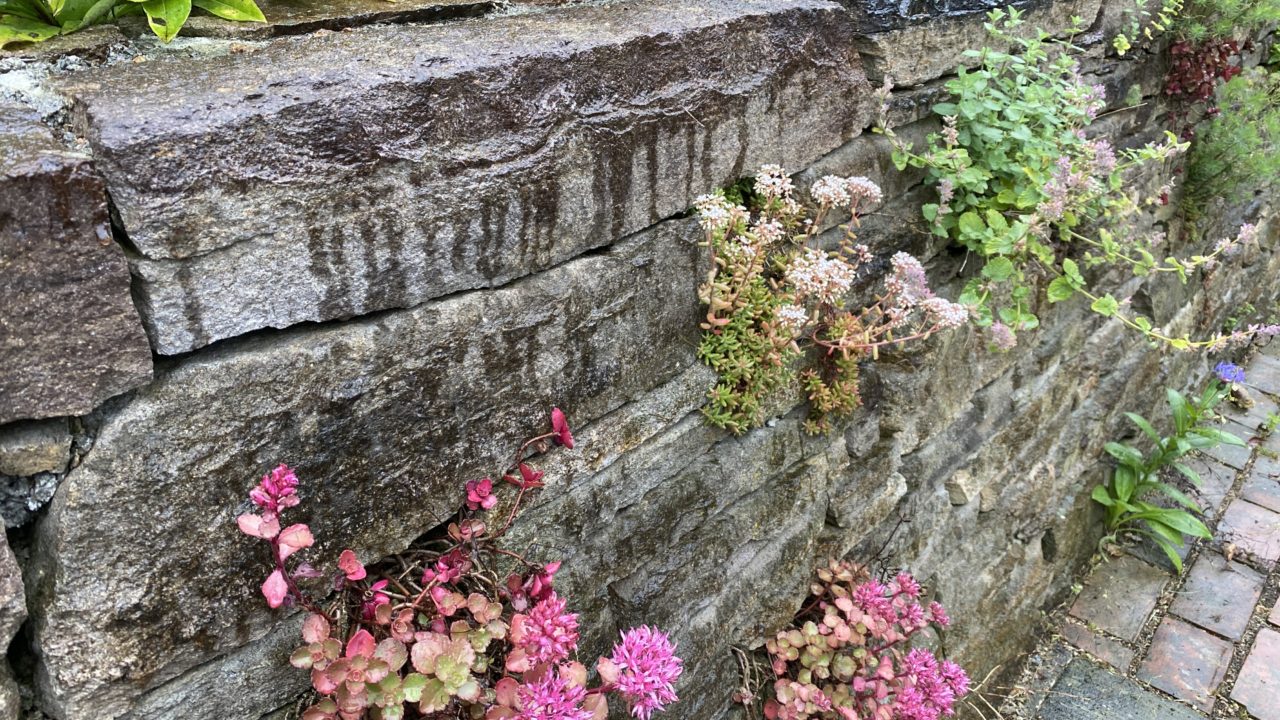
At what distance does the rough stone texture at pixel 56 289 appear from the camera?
0.90m

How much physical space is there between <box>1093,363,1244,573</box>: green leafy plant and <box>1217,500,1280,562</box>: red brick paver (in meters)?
0.15

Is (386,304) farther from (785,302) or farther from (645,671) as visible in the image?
(785,302)

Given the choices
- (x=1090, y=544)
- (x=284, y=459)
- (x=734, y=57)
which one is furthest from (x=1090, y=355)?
(x=284, y=459)

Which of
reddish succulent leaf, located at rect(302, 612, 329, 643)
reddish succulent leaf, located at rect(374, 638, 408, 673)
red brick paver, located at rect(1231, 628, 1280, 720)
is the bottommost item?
red brick paver, located at rect(1231, 628, 1280, 720)

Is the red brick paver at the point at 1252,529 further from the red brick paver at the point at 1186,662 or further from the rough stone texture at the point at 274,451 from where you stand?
the rough stone texture at the point at 274,451

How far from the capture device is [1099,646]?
327 centimetres

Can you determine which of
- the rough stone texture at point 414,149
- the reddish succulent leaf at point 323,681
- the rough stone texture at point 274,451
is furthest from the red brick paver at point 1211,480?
the reddish succulent leaf at point 323,681

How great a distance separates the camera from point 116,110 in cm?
100

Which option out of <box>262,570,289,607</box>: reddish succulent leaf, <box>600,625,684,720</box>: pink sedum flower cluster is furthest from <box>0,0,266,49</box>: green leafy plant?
<box>600,625,684,720</box>: pink sedum flower cluster

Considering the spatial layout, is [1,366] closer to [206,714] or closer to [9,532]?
[9,532]

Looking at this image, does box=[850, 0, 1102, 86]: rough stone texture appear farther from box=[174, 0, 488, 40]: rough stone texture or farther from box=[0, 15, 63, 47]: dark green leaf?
box=[0, 15, 63, 47]: dark green leaf

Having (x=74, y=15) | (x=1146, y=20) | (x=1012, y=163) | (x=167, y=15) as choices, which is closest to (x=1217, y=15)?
(x=1146, y=20)

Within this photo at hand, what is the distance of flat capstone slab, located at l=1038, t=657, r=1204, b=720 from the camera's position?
2973 mm

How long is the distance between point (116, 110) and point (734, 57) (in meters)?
0.99
